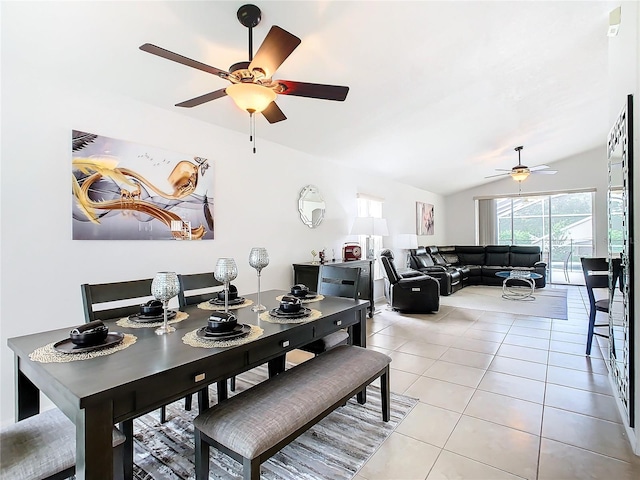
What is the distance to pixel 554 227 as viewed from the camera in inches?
339

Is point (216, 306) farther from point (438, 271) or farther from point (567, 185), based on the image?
point (567, 185)

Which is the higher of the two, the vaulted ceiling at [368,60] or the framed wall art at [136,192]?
the vaulted ceiling at [368,60]

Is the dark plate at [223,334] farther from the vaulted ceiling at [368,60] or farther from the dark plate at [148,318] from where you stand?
the vaulted ceiling at [368,60]

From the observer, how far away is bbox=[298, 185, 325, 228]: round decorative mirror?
4551 mm

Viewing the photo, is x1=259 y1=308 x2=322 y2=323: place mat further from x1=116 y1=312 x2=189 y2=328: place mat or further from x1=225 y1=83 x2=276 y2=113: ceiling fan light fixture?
x1=225 y1=83 x2=276 y2=113: ceiling fan light fixture

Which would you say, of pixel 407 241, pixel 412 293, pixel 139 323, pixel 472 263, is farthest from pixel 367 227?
pixel 472 263

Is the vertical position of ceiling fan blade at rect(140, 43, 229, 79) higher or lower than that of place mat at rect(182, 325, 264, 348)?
higher

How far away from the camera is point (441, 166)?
659cm

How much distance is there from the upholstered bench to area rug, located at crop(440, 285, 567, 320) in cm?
555

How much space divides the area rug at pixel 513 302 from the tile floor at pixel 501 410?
1055 millimetres

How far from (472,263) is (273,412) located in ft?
27.5

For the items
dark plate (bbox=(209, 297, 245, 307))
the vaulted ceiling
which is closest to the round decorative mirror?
the vaulted ceiling

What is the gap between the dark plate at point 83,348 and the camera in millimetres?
1341

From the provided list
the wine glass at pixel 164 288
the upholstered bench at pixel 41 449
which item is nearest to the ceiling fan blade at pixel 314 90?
the wine glass at pixel 164 288
